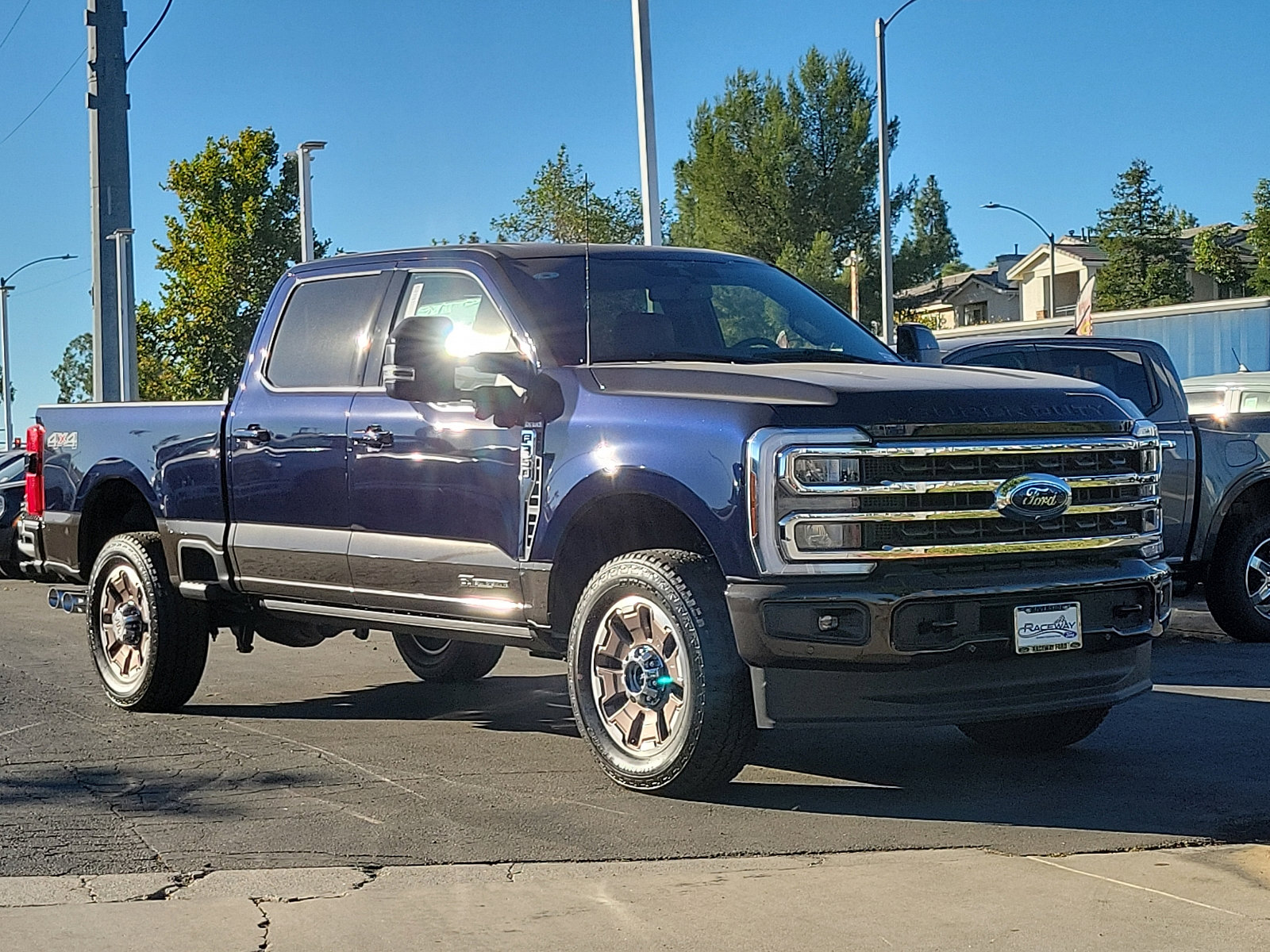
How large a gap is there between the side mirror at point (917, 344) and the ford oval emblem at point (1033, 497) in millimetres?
1912

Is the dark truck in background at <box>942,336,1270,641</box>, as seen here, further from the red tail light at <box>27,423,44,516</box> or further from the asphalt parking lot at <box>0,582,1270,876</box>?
the red tail light at <box>27,423,44,516</box>

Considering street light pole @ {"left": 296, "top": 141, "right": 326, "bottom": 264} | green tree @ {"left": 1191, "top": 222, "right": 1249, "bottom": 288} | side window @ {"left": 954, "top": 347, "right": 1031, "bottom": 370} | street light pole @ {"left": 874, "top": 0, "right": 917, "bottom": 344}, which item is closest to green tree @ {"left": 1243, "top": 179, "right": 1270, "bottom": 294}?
green tree @ {"left": 1191, "top": 222, "right": 1249, "bottom": 288}

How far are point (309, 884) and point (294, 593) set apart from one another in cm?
282

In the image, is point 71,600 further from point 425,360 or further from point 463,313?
point 425,360

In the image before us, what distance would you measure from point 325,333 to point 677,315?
1.72 meters

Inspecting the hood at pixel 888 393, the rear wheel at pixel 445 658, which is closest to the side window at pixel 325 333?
the hood at pixel 888 393

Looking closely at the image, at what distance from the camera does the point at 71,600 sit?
9.20 metres

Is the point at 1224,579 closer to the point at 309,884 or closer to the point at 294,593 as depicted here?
the point at 294,593

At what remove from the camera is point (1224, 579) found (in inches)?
423

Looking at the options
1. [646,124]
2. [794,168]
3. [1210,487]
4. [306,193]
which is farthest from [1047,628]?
[794,168]

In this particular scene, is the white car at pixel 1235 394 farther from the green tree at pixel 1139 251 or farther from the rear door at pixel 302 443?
the green tree at pixel 1139 251

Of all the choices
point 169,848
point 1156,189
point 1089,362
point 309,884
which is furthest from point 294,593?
point 1156,189

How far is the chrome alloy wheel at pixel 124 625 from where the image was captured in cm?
859

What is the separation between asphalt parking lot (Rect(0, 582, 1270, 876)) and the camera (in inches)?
223
